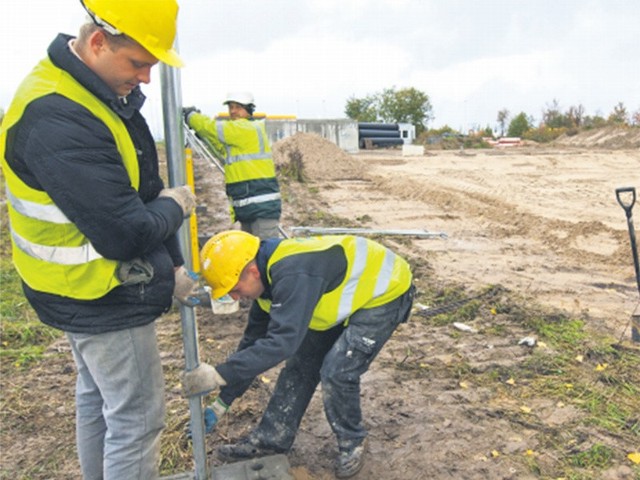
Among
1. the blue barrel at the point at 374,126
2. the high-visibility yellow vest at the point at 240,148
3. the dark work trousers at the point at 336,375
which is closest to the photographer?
the dark work trousers at the point at 336,375

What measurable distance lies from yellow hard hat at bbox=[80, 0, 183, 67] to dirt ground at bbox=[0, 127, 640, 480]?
7.27 feet

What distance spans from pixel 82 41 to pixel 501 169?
16396 mm

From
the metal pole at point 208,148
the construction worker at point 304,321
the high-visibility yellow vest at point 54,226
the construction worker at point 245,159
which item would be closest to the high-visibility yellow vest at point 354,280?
the construction worker at point 304,321

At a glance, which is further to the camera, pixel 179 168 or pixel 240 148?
pixel 240 148

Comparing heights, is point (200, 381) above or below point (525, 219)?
above

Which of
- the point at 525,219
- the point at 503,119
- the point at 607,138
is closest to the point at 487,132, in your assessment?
the point at 503,119

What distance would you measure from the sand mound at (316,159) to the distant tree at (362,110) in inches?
1257

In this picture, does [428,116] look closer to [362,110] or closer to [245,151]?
[362,110]

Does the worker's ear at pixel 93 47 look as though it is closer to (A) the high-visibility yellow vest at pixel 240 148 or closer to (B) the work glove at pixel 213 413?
(B) the work glove at pixel 213 413

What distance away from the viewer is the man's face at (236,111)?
5.39 meters

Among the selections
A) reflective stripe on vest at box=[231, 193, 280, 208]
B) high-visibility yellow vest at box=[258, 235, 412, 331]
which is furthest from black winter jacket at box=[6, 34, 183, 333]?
reflective stripe on vest at box=[231, 193, 280, 208]

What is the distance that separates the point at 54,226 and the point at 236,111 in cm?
375

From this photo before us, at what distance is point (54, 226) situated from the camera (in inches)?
→ 72.8

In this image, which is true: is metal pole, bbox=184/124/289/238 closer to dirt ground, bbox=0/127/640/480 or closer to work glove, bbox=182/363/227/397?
dirt ground, bbox=0/127/640/480
